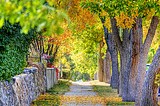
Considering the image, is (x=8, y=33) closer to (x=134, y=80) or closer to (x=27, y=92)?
(x=27, y=92)

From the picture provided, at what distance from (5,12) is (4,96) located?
5.68m

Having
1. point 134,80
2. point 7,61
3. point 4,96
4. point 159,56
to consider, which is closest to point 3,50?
point 7,61

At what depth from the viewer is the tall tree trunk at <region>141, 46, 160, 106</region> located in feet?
28.4

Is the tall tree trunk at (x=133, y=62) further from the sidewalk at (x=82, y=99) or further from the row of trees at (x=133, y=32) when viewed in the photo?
the sidewalk at (x=82, y=99)

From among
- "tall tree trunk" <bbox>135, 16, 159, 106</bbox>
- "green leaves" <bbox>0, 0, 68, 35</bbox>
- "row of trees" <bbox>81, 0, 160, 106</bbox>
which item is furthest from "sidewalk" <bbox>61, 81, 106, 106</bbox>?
"green leaves" <bbox>0, 0, 68, 35</bbox>

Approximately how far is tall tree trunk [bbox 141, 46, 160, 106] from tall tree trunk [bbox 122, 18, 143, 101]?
141 inches

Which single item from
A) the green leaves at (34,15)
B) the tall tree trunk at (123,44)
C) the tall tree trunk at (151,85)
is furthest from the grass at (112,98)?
the green leaves at (34,15)

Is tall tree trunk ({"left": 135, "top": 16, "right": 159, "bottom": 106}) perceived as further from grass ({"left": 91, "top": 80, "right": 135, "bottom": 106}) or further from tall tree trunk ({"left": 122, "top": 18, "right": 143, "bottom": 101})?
tall tree trunk ({"left": 122, "top": 18, "right": 143, "bottom": 101})

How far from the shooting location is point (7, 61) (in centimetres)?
841

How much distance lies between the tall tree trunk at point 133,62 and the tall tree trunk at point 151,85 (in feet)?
11.8

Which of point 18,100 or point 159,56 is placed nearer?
point 159,56

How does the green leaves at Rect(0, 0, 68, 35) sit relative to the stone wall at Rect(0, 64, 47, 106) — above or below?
above

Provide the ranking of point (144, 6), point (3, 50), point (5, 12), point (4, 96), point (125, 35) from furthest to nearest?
point (125, 35)
point (144, 6)
point (3, 50)
point (4, 96)
point (5, 12)

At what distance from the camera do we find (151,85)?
28.8 feet
